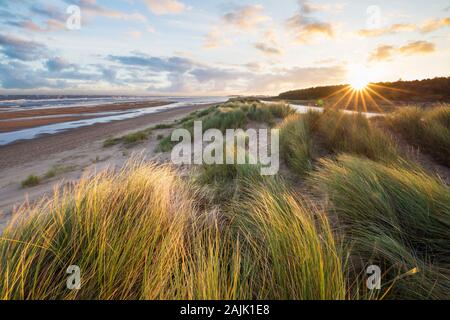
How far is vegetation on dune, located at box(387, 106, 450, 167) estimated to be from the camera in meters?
4.44

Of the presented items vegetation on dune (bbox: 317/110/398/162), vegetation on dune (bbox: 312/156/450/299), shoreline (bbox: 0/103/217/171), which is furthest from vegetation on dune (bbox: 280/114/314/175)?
shoreline (bbox: 0/103/217/171)

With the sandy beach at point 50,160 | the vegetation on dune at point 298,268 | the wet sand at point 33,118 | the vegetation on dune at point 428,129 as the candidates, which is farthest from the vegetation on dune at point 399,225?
the wet sand at point 33,118

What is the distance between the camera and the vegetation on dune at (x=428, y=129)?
14.6ft

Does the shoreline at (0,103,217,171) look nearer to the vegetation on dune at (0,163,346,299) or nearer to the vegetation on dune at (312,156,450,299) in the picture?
the vegetation on dune at (0,163,346,299)

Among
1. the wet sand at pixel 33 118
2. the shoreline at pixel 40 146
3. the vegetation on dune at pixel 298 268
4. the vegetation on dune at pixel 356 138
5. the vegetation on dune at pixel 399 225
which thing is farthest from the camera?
the wet sand at pixel 33 118

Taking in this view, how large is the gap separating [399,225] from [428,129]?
4.51 meters

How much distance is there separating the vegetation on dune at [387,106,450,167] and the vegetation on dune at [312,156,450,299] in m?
A: 2.90

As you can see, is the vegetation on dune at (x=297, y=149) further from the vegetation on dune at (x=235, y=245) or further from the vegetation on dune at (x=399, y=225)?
the vegetation on dune at (x=399, y=225)

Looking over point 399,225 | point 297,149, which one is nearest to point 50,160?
point 297,149

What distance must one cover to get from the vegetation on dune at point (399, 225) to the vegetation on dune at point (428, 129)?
9.50 feet

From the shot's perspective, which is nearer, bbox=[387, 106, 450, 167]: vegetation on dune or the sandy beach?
bbox=[387, 106, 450, 167]: vegetation on dune

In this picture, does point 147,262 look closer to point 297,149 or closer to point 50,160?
point 297,149
